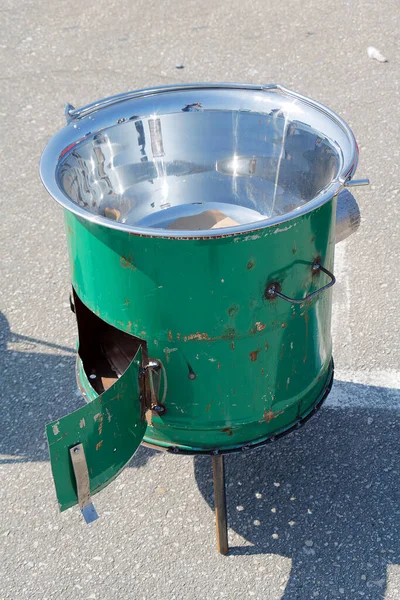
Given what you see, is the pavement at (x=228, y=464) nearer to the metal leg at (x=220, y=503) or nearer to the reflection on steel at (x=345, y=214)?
the metal leg at (x=220, y=503)

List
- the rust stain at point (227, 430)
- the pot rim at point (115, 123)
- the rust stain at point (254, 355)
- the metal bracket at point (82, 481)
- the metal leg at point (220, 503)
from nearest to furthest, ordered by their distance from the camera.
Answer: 1. the pot rim at point (115, 123)
2. the metal bracket at point (82, 481)
3. the rust stain at point (254, 355)
4. the rust stain at point (227, 430)
5. the metal leg at point (220, 503)

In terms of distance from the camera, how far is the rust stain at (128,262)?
210 centimetres

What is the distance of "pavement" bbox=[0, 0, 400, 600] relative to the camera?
8.43 ft

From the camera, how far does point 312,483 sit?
283 cm

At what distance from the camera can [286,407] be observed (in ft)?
8.01

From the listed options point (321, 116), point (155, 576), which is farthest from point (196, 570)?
point (321, 116)

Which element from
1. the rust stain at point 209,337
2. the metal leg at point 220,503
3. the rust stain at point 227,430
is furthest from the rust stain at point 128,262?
the metal leg at point 220,503

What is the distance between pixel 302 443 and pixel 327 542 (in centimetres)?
45

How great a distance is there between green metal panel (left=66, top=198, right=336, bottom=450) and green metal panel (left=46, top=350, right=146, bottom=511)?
0.12 meters

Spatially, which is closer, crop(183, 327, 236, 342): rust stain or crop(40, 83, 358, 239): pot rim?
crop(40, 83, 358, 239): pot rim

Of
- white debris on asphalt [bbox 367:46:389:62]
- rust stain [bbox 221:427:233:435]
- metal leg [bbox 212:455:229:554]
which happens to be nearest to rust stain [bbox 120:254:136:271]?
rust stain [bbox 221:427:233:435]

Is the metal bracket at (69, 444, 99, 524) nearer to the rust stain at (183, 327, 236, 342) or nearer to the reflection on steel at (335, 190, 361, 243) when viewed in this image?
the rust stain at (183, 327, 236, 342)

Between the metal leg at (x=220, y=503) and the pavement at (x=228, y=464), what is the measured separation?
0.07 m

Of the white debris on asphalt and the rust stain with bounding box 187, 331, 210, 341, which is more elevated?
the white debris on asphalt
